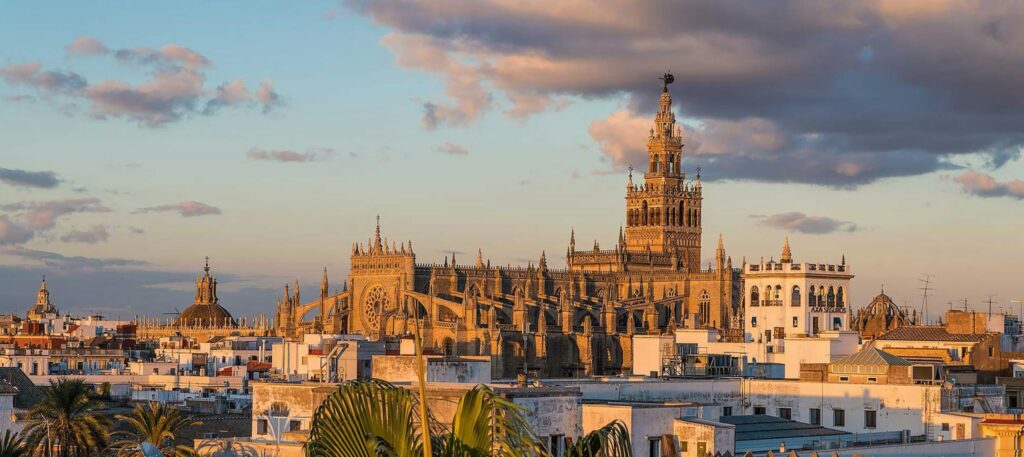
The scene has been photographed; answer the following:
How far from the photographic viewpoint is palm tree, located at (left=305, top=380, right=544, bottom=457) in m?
12.6

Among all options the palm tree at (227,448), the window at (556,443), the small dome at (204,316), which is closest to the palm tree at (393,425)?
the palm tree at (227,448)

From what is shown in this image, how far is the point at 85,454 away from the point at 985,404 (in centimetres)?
2701

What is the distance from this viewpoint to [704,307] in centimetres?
14038

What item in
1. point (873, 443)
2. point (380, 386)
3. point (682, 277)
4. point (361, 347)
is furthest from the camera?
point (682, 277)

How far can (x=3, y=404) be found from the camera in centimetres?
4434

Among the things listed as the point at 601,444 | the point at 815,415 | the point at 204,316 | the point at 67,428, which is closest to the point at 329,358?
the point at 67,428

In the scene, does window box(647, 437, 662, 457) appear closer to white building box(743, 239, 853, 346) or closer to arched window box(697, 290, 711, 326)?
white building box(743, 239, 853, 346)

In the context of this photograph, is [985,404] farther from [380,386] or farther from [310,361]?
[380,386]

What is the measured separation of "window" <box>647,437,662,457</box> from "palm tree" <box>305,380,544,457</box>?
854 inches

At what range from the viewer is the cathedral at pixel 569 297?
127688mm

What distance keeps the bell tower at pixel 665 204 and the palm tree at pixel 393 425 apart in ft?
468

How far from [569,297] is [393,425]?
415ft

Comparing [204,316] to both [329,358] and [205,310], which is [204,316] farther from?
[329,358]

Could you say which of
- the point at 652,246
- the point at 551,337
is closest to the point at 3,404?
the point at 551,337
